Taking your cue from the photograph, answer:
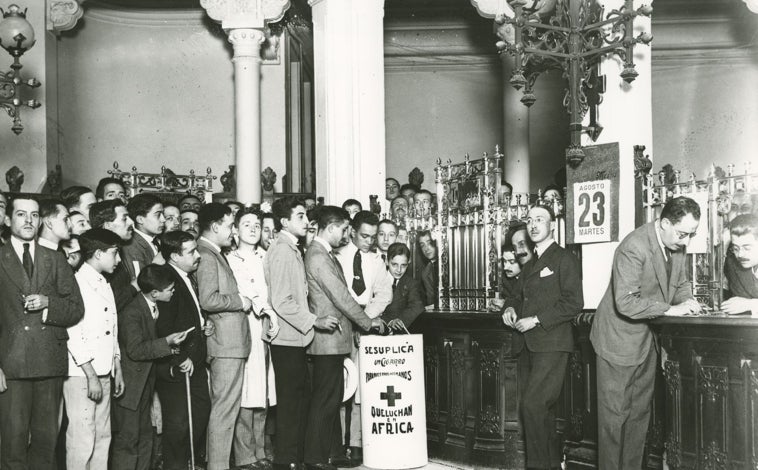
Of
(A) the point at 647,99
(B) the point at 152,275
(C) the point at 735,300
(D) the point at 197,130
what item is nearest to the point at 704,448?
(C) the point at 735,300

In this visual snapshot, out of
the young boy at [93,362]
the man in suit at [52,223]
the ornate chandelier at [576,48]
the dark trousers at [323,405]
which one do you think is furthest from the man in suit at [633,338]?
the man in suit at [52,223]

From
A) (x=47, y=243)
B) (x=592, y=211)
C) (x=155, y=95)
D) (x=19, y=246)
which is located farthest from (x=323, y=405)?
(x=155, y=95)

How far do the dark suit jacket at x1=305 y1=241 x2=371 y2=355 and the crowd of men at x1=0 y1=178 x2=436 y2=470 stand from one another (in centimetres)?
1

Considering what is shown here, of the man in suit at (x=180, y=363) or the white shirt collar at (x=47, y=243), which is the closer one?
the white shirt collar at (x=47, y=243)

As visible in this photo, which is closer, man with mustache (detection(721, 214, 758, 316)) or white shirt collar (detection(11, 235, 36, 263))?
man with mustache (detection(721, 214, 758, 316))

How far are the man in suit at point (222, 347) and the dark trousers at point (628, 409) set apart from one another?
8.42 ft

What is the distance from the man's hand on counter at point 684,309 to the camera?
536cm

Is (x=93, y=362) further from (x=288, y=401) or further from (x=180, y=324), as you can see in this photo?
(x=288, y=401)

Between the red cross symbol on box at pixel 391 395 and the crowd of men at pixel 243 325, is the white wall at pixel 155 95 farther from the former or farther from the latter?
the red cross symbol on box at pixel 391 395

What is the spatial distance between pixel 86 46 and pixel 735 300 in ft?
37.8

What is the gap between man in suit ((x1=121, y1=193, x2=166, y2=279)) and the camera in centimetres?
655

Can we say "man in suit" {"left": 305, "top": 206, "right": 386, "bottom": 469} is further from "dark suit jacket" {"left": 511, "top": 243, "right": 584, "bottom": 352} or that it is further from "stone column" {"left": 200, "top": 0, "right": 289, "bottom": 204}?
"stone column" {"left": 200, "top": 0, "right": 289, "bottom": 204}

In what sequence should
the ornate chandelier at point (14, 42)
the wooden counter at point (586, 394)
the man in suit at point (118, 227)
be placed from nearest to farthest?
the wooden counter at point (586, 394) < the man in suit at point (118, 227) < the ornate chandelier at point (14, 42)

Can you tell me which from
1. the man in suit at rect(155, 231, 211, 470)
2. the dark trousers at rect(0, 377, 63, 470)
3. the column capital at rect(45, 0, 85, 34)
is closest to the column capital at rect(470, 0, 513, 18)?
the column capital at rect(45, 0, 85, 34)
